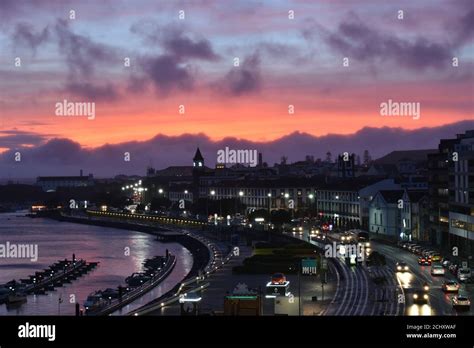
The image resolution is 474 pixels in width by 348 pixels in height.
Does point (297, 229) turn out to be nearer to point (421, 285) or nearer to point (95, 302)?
point (95, 302)

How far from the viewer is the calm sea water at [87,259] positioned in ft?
45.4

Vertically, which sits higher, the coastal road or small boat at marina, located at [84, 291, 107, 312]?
the coastal road

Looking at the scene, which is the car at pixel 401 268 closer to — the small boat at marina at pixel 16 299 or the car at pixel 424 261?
the car at pixel 424 261

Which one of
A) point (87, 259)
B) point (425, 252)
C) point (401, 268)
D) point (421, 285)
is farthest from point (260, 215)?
point (421, 285)

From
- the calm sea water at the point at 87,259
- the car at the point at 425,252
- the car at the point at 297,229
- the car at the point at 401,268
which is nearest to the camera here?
the car at the point at 401,268

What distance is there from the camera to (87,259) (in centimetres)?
2202

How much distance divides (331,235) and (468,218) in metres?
6.53

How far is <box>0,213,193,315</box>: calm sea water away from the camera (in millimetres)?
13844

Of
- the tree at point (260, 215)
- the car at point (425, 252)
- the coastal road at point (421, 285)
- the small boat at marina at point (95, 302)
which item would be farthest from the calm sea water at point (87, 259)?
the car at point (425, 252)

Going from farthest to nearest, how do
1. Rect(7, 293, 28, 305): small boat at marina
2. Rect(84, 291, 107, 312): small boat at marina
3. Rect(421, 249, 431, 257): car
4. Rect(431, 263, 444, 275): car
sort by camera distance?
1. Rect(421, 249, 431, 257): car
2. Rect(7, 293, 28, 305): small boat at marina
3. Rect(84, 291, 107, 312): small boat at marina
4. Rect(431, 263, 444, 275): car

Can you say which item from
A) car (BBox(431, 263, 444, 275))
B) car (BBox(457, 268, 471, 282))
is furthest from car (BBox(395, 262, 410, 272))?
car (BBox(457, 268, 471, 282))

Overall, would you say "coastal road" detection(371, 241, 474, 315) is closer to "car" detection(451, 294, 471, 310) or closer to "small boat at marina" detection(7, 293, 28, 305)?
"car" detection(451, 294, 471, 310)

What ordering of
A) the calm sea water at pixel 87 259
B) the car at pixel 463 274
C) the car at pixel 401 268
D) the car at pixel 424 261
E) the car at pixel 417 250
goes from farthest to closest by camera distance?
1. the car at pixel 417 250
2. the calm sea water at pixel 87 259
3. the car at pixel 424 261
4. the car at pixel 401 268
5. the car at pixel 463 274
